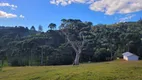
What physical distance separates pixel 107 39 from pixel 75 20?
17.0 metres

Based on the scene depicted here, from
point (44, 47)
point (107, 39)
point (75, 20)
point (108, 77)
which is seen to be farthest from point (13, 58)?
point (108, 77)

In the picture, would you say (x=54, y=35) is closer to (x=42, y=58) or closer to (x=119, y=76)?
(x=42, y=58)

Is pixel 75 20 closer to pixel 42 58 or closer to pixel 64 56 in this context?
pixel 64 56

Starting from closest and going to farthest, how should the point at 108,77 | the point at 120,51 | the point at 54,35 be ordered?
the point at 108,77 < the point at 120,51 < the point at 54,35

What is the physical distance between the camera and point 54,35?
103125 millimetres

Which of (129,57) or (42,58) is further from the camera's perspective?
(42,58)

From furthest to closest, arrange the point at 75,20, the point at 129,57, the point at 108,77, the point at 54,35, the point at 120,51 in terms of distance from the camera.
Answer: the point at 54,35 → the point at 120,51 → the point at 75,20 → the point at 129,57 → the point at 108,77

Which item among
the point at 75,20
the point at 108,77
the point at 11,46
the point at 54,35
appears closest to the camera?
the point at 108,77

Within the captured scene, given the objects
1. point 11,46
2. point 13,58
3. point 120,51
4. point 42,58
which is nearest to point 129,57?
point 120,51

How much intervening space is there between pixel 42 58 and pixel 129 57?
30.6 m

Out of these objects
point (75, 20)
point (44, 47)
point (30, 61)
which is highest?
point (75, 20)

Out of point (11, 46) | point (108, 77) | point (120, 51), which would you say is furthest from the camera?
point (11, 46)

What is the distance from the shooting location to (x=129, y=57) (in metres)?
74.3

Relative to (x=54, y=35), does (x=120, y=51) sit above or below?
below
